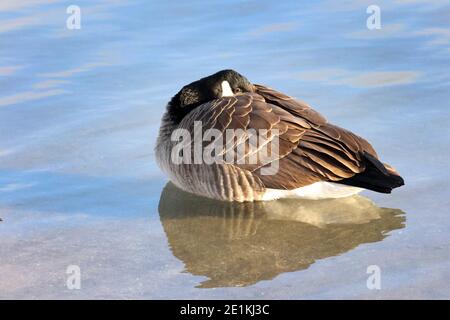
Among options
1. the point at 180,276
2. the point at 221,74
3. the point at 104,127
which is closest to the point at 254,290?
the point at 180,276

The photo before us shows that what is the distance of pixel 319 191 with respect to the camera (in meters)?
7.05

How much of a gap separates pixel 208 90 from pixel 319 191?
1.42 metres

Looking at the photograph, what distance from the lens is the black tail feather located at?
263 inches

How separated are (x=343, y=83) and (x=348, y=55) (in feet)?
2.65

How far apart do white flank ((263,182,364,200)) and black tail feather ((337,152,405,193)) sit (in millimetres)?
100

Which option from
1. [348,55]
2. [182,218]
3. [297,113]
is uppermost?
[348,55]

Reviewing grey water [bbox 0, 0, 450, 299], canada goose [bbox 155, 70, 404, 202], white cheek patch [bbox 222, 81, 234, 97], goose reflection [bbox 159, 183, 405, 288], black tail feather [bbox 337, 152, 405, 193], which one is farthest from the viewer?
white cheek patch [bbox 222, 81, 234, 97]

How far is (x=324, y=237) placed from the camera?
6.37m

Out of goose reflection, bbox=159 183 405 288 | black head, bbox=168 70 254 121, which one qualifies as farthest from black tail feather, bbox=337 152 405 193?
black head, bbox=168 70 254 121

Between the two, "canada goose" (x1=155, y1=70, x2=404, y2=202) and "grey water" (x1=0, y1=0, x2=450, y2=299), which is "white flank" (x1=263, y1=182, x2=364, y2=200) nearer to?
"canada goose" (x1=155, y1=70, x2=404, y2=202)

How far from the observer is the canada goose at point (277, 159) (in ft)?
22.8

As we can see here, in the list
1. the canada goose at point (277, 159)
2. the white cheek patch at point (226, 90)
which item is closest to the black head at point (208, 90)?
the white cheek patch at point (226, 90)

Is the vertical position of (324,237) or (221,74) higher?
(221,74)

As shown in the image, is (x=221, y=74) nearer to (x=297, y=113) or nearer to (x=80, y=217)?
(x=297, y=113)
